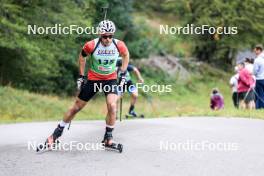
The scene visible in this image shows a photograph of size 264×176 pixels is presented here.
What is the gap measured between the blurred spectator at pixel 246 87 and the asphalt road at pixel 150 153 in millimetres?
5025

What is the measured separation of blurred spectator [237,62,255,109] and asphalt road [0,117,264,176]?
198 inches

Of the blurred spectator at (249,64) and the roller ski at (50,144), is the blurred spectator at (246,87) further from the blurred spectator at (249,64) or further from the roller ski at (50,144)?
the roller ski at (50,144)

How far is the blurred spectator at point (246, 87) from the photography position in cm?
1878

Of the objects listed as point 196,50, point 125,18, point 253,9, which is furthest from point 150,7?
point 125,18

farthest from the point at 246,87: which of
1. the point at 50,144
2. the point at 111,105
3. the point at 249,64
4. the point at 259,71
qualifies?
the point at 50,144

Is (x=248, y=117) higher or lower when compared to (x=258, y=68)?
lower

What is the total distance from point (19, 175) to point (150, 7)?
4906cm

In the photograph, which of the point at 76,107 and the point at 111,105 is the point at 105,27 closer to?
the point at 111,105

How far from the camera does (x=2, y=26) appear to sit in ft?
87.8

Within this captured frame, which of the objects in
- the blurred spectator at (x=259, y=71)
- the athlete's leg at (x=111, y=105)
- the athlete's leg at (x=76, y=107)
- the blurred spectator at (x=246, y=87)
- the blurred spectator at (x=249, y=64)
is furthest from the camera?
the blurred spectator at (x=249, y=64)

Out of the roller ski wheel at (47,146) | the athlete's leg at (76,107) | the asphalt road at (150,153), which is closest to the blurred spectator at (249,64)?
the asphalt road at (150,153)

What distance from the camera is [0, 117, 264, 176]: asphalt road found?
29.0 feet

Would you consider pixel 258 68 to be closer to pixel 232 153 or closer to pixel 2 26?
pixel 232 153

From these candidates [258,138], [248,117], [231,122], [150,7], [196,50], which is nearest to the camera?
[258,138]
